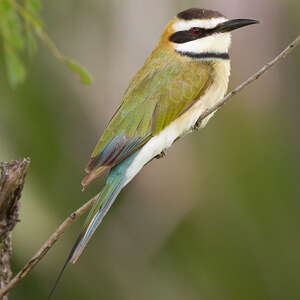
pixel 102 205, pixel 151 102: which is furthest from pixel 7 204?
pixel 151 102

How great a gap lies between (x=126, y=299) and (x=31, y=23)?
1.75m

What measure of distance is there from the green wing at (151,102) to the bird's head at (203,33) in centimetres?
6

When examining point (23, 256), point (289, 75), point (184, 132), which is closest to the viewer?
point (184, 132)

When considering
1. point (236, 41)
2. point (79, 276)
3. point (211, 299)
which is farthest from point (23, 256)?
point (236, 41)

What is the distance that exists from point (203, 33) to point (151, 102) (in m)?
0.39

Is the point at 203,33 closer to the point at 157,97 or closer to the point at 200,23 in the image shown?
the point at 200,23

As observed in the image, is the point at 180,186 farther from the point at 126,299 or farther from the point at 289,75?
the point at 289,75

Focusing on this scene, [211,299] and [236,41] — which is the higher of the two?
[236,41]

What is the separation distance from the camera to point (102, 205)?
1947 mm

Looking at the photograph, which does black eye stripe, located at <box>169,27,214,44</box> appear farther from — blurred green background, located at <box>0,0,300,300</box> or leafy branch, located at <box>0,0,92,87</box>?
leafy branch, located at <box>0,0,92,87</box>

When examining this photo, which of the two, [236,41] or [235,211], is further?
[236,41]

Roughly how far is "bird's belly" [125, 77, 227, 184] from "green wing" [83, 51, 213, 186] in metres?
0.02

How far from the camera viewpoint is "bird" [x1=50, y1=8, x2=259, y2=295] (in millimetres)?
2164

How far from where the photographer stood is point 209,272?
324cm
